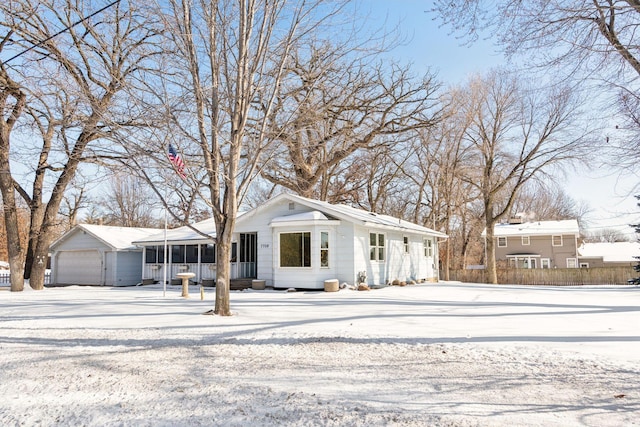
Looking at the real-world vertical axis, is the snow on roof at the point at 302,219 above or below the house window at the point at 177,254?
above

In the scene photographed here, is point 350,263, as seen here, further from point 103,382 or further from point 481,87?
point 481,87

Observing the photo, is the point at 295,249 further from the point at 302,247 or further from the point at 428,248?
the point at 428,248

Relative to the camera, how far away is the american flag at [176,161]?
28.4ft

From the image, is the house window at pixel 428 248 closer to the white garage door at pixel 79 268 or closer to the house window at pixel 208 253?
the house window at pixel 208 253

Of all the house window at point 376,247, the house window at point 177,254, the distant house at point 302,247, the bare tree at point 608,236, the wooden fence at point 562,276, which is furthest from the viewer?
the bare tree at point 608,236

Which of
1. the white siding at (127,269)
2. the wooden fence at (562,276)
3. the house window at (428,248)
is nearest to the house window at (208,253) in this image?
the white siding at (127,269)

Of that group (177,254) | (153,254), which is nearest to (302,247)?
(177,254)

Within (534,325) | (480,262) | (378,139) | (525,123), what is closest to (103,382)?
(534,325)

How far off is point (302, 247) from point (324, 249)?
870mm

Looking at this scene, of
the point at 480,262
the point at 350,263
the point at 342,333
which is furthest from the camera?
the point at 480,262

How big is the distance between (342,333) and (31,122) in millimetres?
16328

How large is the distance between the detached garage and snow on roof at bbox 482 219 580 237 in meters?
29.0

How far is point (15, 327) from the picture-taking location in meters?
8.48

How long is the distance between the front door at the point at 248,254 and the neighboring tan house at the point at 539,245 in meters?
25.8
